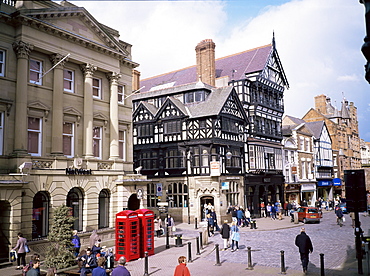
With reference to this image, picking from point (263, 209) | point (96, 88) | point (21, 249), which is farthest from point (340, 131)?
point (21, 249)

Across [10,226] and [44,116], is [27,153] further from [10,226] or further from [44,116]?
[10,226]

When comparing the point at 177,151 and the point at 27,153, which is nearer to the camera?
the point at 27,153

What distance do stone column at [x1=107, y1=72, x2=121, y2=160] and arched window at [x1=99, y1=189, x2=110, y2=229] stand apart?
2.36 meters

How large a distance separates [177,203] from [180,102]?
32.7ft

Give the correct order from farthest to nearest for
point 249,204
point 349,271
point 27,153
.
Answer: point 249,204 < point 27,153 < point 349,271

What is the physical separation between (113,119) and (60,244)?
10.1 meters

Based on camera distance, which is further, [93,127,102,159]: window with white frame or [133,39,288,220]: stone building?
[133,39,288,220]: stone building

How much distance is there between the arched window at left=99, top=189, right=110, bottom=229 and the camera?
21.5m

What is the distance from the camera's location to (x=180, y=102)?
34438mm

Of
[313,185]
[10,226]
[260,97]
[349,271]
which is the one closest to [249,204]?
[260,97]

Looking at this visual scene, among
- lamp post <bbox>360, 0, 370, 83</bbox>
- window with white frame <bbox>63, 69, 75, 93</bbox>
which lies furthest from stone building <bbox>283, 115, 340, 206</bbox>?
lamp post <bbox>360, 0, 370, 83</bbox>

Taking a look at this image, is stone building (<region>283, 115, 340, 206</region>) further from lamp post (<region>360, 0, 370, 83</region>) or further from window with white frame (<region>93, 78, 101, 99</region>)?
lamp post (<region>360, 0, 370, 83</region>)

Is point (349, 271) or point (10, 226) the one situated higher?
point (10, 226)

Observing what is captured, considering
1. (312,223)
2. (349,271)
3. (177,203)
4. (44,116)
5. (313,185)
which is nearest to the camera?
(349,271)
